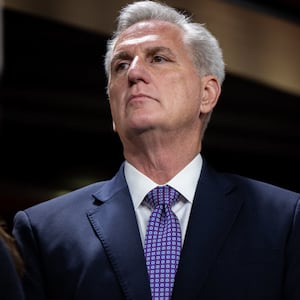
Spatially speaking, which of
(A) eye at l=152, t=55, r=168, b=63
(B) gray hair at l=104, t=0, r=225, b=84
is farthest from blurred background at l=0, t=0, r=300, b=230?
(A) eye at l=152, t=55, r=168, b=63

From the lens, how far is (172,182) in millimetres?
1711

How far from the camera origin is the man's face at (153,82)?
170 cm

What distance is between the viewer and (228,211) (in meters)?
1.67

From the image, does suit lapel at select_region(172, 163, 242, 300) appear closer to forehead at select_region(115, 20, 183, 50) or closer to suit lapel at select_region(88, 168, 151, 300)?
suit lapel at select_region(88, 168, 151, 300)

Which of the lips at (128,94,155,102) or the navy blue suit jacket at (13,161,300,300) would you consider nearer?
the navy blue suit jacket at (13,161,300,300)

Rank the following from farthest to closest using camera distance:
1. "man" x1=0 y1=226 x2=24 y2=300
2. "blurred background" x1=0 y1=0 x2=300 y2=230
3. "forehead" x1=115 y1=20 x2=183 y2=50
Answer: "blurred background" x1=0 y1=0 x2=300 y2=230 → "forehead" x1=115 y1=20 x2=183 y2=50 → "man" x1=0 y1=226 x2=24 y2=300

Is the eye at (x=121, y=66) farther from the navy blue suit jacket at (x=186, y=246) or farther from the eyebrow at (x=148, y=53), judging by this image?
the navy blue suit jacket at (x=186, y=246)

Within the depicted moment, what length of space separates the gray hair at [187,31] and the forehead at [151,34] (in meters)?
0.02

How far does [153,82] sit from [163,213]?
0.87 feet

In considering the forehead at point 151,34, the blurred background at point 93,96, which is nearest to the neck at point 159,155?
the forehead at point 151,34

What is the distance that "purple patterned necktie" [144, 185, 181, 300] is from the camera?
5.20ft

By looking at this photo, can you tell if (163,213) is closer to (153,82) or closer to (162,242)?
(162,242)

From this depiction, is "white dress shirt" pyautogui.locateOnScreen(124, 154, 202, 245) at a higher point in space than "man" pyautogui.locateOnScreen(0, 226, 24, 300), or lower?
lower

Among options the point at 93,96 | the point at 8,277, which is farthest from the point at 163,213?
the point at 93,96
